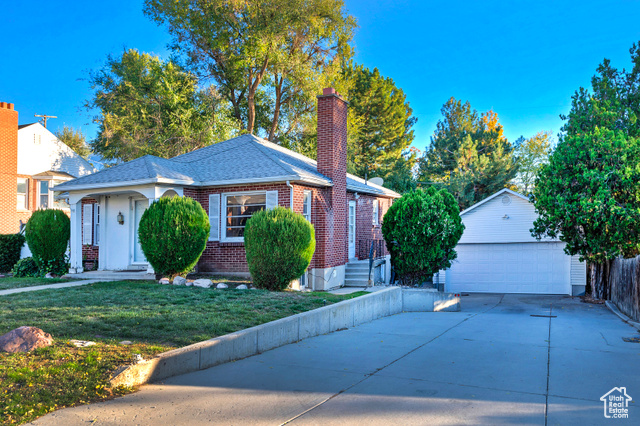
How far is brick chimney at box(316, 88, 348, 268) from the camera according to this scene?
53.1 ft

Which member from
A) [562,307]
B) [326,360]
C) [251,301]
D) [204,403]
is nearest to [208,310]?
[251,301]

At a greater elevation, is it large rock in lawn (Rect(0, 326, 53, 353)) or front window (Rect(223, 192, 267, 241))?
front window (Rect(223, 192, 267, 241))

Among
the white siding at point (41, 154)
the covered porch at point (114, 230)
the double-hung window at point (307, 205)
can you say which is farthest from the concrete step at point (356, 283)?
the white siding at point (41, 154)

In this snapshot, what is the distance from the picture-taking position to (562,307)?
1797 centimetres

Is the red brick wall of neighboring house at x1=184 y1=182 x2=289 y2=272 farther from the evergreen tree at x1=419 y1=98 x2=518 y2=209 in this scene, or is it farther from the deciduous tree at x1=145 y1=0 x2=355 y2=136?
the evergreen tree at x1=419 y1=98 x2=518 y2=209

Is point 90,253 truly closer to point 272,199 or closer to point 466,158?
point 272,199

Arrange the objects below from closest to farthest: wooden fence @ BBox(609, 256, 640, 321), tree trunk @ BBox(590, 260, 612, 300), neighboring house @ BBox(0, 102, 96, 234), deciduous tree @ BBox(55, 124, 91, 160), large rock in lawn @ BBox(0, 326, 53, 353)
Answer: large rock in lawn @ BBox(0, 326, 53, 353) → wooden fence @ BBox(609, 256, 640, 321) → tree trunk @ BBox(590, 260, 612, 300) → neighboring house @ BBox(0, 102, 96, 234) → deciduous tree @ BBox(55, 124, 91, 160)

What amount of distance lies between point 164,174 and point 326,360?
32.0 ft

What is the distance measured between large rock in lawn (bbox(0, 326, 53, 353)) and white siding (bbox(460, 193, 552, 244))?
69.4 ft

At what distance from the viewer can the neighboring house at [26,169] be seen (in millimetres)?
24641

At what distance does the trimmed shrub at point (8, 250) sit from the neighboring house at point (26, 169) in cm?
384

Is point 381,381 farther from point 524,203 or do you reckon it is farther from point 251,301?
point 524,203

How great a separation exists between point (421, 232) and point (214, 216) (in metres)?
6.75

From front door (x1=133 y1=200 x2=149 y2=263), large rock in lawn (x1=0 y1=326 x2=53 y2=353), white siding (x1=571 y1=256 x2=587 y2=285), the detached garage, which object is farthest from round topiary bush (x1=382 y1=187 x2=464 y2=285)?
large rock in lawn (x1=0 y1=326 x2=53 y2=353)
